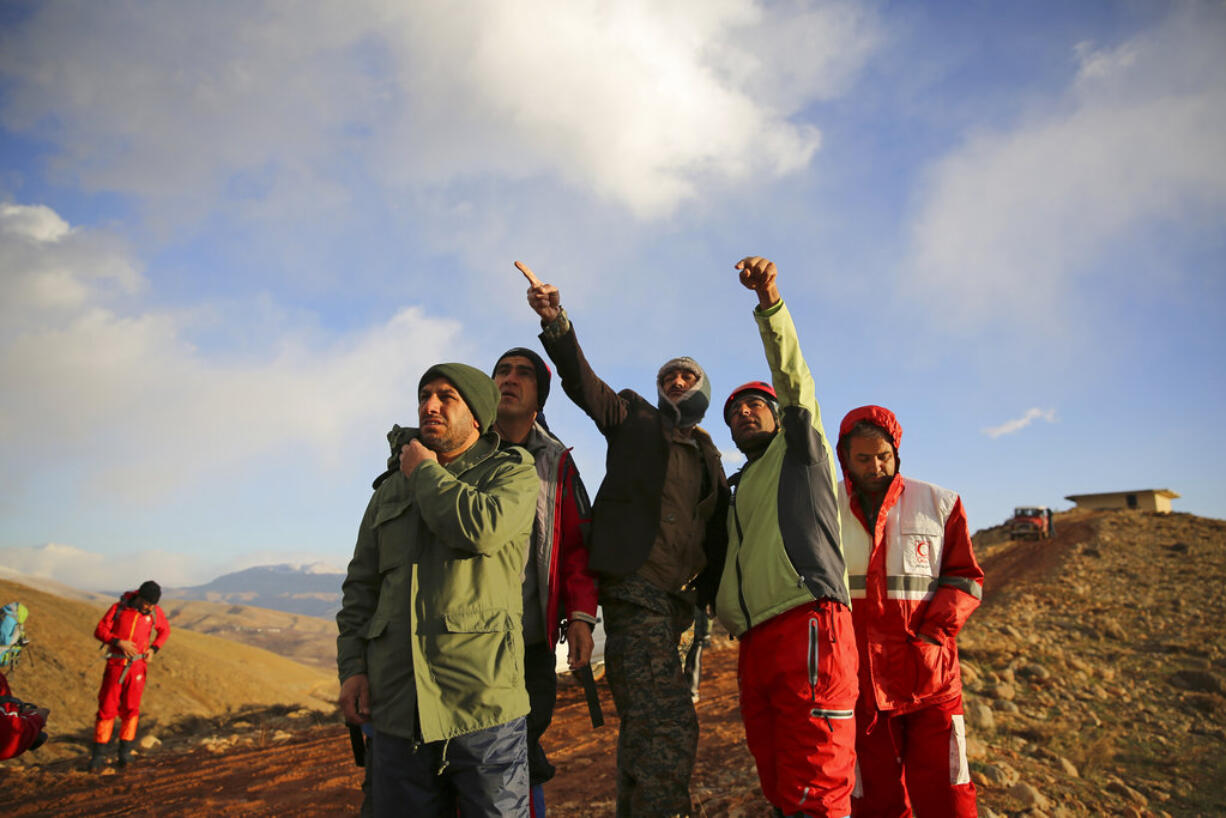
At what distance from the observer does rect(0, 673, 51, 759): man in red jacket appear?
2.88 m

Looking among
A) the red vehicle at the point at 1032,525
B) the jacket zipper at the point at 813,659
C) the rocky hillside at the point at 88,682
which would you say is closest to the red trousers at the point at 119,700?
the rocky hillside at the point at 88,682

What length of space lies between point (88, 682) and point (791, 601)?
695 inches

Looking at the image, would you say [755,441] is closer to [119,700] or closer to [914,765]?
[914,765]

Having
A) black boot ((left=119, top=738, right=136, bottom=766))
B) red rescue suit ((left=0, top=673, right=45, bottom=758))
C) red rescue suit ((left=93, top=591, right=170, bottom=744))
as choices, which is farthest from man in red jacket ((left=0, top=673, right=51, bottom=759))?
black boot ((left=119, top=738, right=136, bottom=766))

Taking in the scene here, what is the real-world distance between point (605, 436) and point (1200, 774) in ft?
21.8

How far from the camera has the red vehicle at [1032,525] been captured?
1076 inches

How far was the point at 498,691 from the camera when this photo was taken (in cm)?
219

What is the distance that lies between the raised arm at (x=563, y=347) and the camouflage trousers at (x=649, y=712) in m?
0.94

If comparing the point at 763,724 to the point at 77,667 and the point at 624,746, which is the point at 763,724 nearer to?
the point at 624,746

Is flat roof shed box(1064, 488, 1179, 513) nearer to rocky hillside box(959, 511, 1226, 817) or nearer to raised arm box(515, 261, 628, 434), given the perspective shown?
rocky hillside box(959, 511, 1226, 817)

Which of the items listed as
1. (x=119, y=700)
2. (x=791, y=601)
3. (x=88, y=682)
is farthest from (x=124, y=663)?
(x=791, y=601)

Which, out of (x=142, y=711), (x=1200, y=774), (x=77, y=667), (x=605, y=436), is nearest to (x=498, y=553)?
(x=605, y=436)

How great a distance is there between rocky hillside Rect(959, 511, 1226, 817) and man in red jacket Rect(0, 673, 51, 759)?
5079mm

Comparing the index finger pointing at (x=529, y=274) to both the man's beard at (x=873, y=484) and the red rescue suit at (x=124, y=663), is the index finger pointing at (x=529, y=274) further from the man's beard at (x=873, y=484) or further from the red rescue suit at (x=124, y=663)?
the red rescue suit at (x=124, y=663)
